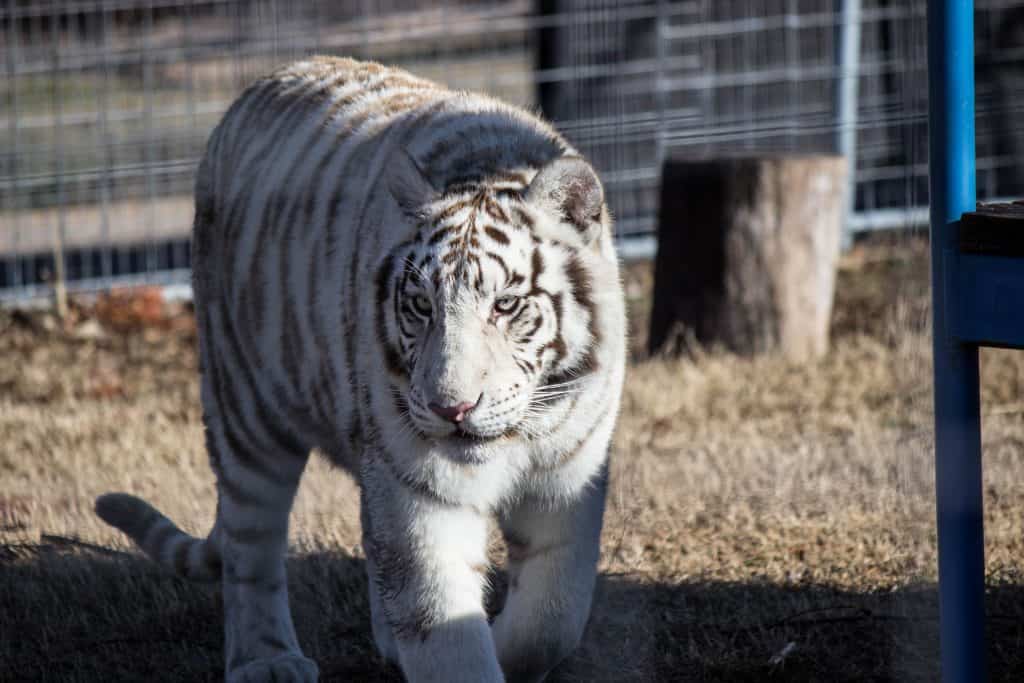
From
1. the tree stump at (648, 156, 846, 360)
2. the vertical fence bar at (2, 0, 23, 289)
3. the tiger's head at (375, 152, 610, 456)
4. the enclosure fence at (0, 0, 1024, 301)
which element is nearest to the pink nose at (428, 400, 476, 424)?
the tiger's head at (375, 152, 610, 456)

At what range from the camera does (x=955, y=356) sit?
6.79 feet

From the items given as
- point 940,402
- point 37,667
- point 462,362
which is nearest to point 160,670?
point 37,667

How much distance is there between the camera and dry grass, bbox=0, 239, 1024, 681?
9.36 ft

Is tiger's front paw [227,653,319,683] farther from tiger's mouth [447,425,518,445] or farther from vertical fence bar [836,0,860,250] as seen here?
vertical fence bar [836,0,860,250]

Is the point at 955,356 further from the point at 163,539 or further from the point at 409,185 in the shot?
the point at 163,539

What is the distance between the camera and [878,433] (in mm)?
4164

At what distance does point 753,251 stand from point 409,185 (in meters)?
2.99

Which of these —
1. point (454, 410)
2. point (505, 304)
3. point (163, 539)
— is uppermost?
point (505, 304)

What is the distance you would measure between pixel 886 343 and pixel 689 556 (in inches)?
82.7

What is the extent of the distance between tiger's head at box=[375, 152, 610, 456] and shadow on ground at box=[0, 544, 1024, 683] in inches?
30.3

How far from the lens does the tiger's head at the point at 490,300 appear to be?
215 centimetres

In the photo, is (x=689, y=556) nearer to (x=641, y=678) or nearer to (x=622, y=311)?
(x=641, y=678)

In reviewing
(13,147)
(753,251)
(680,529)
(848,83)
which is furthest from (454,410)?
(848,83)

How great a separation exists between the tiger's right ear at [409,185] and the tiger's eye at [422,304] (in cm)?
17
